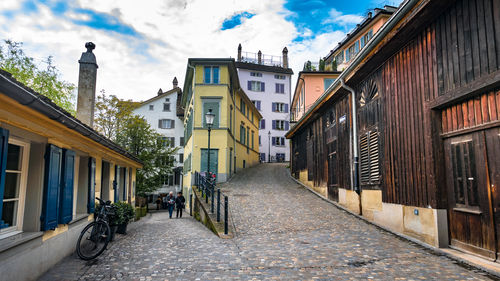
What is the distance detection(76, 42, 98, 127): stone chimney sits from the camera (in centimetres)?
1245

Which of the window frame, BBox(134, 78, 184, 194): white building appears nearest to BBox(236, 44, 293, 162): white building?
BBox(134, 78, 184, 194): white building

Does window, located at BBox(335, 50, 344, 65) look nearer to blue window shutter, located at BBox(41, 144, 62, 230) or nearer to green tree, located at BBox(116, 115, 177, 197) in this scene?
green tree, located at BBox(116, 115, 177, 197)

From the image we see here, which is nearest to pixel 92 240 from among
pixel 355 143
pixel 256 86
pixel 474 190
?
pixel 474 190

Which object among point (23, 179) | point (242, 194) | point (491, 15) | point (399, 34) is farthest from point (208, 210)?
point (491, 15)

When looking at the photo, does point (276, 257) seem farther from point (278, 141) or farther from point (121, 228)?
point (278, 141)

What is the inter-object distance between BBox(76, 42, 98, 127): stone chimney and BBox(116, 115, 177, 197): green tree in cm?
1914

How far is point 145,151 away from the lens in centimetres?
3209

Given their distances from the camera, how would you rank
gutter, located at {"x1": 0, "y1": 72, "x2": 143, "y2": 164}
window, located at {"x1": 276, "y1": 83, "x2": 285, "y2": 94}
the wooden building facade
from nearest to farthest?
1. gutter, located at {"x1": 0, "y1": 72, "x2": 143, "y2": 164}
2. the wooden building facade
3. window, located at {"x1": 276, "y1": 83, "x2": 285, "y2": 94}

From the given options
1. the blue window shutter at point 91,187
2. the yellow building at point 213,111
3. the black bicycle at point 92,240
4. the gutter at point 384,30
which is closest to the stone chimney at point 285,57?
the yellow building at point 213,111

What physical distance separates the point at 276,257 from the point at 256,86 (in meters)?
43.4

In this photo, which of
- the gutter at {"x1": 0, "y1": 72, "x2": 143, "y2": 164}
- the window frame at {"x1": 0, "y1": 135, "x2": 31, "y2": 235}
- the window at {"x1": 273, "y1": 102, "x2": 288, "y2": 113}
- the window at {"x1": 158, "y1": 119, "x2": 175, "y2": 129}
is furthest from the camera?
the window at {"x1": 273, "y1": 102, "x2": 288, "y2": 113}

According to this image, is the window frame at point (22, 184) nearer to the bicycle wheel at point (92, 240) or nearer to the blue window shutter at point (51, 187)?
the blue window shutter at point (51, 187)

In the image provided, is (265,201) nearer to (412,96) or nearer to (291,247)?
(291,247)

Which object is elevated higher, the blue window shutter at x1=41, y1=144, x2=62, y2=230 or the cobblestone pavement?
the blue window shutter at x1=41, y1=144, x2=62, y2=230
